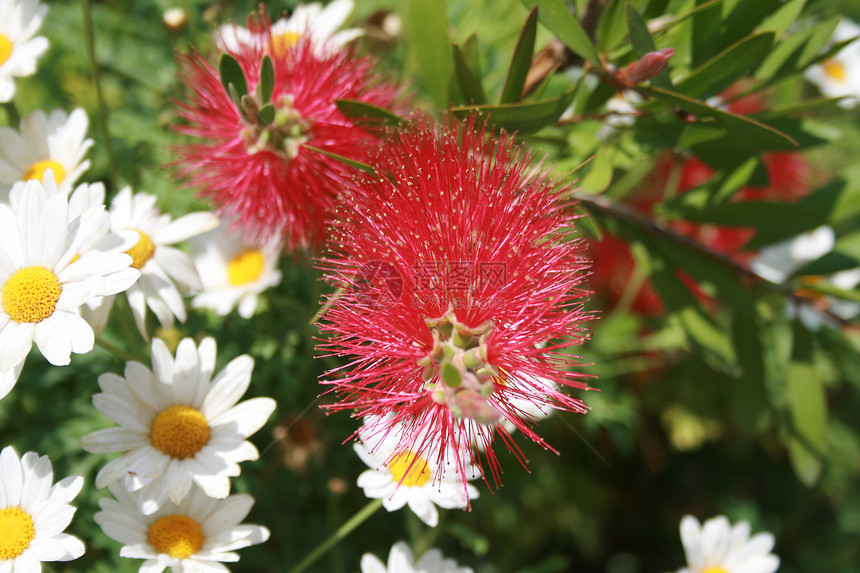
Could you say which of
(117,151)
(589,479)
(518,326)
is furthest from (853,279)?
(117,151)

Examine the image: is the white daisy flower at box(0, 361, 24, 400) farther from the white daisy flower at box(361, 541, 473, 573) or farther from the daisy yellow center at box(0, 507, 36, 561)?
the white daisy flower at box(361, 541, 473, 573)

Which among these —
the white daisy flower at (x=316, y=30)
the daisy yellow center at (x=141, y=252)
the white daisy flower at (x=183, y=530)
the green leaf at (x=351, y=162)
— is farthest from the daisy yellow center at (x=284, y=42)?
the white daisy flower at (x=183, y=530)

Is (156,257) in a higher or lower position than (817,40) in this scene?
lower

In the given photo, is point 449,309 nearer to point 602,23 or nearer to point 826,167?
point 602,23

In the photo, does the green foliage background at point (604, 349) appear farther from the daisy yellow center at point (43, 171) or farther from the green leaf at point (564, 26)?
the daisy yellow center at point (43, 171)

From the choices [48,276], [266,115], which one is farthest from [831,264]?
[48,276]

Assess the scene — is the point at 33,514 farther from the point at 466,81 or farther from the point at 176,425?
the point at 466,81
